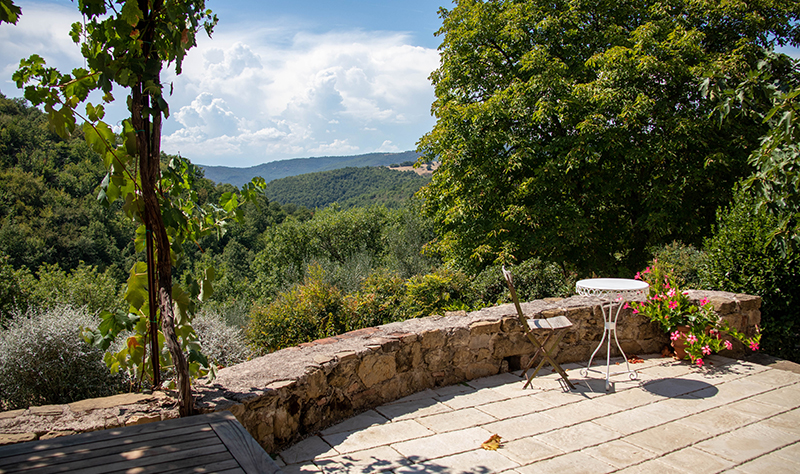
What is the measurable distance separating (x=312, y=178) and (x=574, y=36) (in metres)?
66.0

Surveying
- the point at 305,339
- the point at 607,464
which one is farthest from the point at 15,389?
the point at 607,464

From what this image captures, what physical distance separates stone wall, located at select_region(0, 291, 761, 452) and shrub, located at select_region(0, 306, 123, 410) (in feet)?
4.61

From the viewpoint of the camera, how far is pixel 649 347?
15.6 ft

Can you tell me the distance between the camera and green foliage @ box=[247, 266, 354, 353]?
196 inches

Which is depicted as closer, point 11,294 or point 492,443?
point 492,443

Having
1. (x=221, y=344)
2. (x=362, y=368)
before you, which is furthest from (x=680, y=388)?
(x=221, y=344)

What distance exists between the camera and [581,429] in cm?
308

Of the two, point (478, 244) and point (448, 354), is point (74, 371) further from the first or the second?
point (478, 244)

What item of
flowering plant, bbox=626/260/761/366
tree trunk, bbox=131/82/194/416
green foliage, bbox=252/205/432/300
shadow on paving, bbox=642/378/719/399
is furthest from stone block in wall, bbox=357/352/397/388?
green foliage, bbox=252/205/432/300

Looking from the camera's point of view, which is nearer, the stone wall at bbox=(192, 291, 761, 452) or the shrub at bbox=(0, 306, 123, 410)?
the stone wall at bbox=(192, 291, 761, 452)

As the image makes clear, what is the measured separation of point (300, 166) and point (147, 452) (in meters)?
119

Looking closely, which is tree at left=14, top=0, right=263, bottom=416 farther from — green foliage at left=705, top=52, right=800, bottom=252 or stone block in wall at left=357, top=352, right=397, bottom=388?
green foliage at left=705, top=52, right=800, bottom=252

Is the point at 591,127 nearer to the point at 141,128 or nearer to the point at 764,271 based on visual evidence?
the point at 764,271

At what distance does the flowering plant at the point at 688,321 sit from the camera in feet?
14.4
